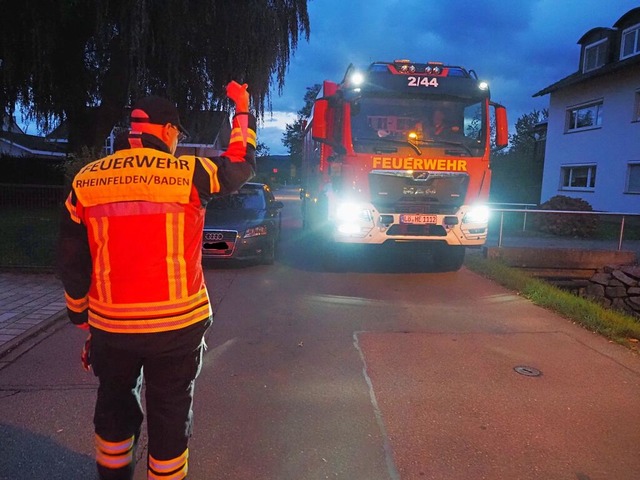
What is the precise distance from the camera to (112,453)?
2.35 metres

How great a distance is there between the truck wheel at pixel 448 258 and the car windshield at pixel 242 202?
3430 millimetres

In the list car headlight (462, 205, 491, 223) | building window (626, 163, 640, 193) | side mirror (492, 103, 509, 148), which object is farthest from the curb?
building window (626, 163, 640, 193)

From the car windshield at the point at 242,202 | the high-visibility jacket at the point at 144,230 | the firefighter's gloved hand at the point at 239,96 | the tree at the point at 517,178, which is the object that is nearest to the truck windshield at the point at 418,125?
the car windshield at the point at 242,202

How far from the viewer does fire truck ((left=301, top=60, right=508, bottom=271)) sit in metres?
7.93

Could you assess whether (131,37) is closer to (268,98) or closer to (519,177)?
(268,98)

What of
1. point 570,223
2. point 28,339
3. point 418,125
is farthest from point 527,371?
point 570,223

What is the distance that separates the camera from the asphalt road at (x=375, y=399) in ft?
9.97

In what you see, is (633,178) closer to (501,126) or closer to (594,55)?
(594,55)

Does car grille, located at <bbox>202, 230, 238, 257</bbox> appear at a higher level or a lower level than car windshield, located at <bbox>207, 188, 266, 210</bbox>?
lower

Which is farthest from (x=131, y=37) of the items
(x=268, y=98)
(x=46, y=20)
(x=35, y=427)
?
(x=35, y=427)

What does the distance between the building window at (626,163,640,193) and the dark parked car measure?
1568 centimetres

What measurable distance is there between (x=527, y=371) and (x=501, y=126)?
4862mm

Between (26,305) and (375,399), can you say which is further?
(26,305)

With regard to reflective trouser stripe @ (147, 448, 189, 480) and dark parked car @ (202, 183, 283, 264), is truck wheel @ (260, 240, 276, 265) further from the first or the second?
reflective trouser stripe @ (147, 448, 189, 480)
